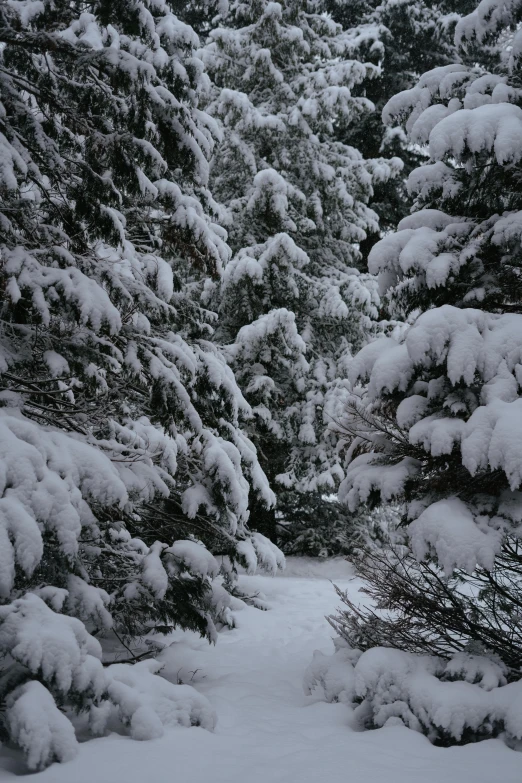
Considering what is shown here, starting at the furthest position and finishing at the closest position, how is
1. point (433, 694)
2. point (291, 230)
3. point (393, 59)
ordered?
point (393, 59)
point (291, 230)
point (433, 694)

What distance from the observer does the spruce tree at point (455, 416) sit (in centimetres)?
307

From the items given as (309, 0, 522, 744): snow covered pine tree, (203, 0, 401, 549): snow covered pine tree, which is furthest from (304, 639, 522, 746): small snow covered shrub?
(203, 0, 401, 549): snow covered pine tree

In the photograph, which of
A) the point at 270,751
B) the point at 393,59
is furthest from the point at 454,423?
the point at 393,59

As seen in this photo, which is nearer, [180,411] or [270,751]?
[270,751]

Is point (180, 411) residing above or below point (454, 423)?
below

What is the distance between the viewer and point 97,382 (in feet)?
12.9

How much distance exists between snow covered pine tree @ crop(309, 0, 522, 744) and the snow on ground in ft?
0.70

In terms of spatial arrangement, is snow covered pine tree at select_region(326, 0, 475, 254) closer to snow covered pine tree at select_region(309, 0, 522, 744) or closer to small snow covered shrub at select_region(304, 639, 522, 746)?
snow covered pine tree at select_region(309, 0, 522, 744)

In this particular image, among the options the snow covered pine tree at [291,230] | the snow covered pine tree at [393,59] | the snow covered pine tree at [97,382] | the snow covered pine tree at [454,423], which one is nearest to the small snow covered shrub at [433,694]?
the snow covered pine tree at [454,423]

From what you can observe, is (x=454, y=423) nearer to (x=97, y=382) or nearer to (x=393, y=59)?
(x=97, y=382)

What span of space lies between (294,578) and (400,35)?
13.2m

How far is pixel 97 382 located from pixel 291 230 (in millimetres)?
7464

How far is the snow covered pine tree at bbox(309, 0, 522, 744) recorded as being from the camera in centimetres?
306

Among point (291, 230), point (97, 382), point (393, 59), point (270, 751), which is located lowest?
point (270, 751)
